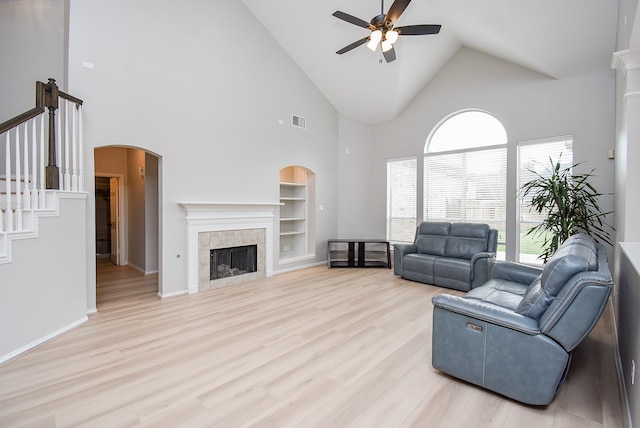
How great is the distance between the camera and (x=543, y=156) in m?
5.10

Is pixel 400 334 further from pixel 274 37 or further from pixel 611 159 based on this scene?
pixel 274 37

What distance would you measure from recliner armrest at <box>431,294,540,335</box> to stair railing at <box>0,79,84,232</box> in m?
3.89

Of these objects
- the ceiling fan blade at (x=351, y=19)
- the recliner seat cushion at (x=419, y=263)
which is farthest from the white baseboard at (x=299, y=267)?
the ceiling fan blade at (x=351, y=19)

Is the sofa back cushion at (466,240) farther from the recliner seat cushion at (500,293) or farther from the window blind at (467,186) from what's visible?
the recliner seat cushion at (500,293)

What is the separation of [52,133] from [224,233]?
101 inches

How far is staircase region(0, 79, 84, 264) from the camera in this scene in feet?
8.90

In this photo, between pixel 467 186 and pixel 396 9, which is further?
pixel 467 186

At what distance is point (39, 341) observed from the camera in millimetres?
2893

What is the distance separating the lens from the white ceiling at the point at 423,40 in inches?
149

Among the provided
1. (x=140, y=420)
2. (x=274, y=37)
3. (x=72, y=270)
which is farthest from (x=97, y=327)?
(x=274, y=37)

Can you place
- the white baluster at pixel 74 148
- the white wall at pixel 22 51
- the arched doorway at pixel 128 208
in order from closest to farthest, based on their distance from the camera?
the white baluster at pixel 74 148
the white wall at pixel 22 51
the arched doorway at pixel 128 208

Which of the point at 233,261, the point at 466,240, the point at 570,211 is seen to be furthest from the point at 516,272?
the point at 233,261

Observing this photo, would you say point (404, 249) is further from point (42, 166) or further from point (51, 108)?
point (51, 108)

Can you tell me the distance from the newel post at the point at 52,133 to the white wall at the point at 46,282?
0.21 meters
